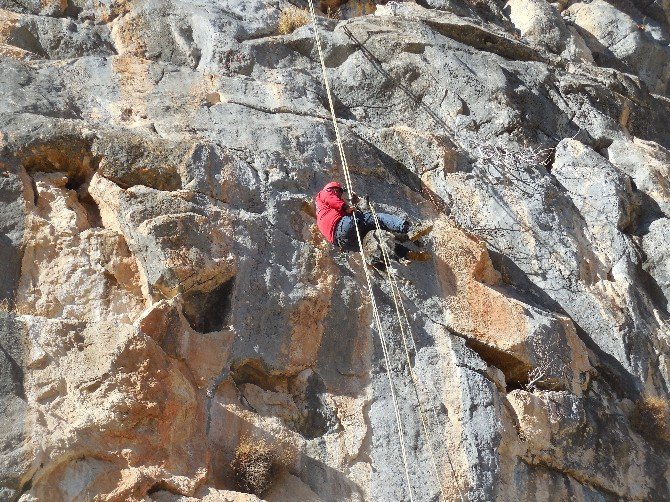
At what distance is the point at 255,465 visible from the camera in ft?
26.6

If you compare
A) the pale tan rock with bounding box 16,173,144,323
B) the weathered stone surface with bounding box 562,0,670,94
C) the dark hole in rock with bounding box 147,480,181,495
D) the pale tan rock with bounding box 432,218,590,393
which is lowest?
the dark hole in rock with bounding box 147,480,181,495

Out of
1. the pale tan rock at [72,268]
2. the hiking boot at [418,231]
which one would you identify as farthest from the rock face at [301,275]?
the hiking boot at [418,231]

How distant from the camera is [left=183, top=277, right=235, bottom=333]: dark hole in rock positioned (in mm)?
8859

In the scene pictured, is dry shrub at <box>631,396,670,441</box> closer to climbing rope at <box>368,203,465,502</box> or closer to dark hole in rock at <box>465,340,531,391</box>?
dark hole in rock at <box>465,340,531,391</box>

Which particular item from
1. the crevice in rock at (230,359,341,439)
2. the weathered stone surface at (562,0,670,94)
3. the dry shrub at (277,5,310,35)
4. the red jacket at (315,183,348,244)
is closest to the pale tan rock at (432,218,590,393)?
the red jacket at (315,183,348,244)

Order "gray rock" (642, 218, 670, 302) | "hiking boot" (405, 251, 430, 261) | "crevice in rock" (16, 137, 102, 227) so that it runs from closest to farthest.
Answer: "crevice in rock" (16, 137, 102, 227)
"hiking boot" (405, 251, 430, 261)
"gray rock" (642, 218, 670, 302)

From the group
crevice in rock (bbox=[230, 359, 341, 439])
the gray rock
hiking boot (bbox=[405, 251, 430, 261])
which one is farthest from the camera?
the gray rock

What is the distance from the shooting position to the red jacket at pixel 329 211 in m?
9.55

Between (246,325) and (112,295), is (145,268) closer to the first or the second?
(112,295)

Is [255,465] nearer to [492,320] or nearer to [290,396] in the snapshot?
[290,396]

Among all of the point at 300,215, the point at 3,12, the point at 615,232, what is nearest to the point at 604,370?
the point at 615,232

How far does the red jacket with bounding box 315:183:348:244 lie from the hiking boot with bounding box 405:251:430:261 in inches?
31.3

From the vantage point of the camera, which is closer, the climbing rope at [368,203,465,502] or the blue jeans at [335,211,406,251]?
the climbing rope at [368,203,465,502]

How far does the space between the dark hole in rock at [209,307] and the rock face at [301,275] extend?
28mm
